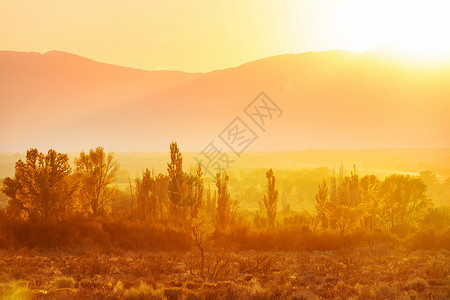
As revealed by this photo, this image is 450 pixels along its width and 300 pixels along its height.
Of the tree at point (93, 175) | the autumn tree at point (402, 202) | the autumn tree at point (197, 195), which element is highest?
the tree at point (93, 175)

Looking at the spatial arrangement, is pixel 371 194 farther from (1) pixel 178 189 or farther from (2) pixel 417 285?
(2) pixel 417 285

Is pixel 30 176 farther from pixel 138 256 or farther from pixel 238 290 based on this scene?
pixel 238 290

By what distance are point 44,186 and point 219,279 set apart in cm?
1896

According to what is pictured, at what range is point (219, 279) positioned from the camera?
16578mm

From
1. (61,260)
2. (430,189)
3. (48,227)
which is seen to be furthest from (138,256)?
(430,189)

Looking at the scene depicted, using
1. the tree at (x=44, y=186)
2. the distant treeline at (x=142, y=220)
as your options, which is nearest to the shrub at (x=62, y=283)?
the distant treeline at (x=142, y=220)

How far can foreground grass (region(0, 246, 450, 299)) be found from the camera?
1295cm

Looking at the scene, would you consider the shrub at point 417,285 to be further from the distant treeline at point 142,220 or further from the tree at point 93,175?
the tree at point 93,175

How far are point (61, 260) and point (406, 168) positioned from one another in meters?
166

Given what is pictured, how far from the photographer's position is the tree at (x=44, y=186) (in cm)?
2975

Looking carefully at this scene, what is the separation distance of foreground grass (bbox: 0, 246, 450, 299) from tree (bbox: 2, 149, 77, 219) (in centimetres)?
785

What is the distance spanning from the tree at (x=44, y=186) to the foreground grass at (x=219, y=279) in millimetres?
7854

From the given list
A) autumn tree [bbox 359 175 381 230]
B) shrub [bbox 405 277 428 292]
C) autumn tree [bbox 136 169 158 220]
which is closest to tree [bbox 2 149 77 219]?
autumn tree [bbox 136 169 158 220]

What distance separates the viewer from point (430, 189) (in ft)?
321
